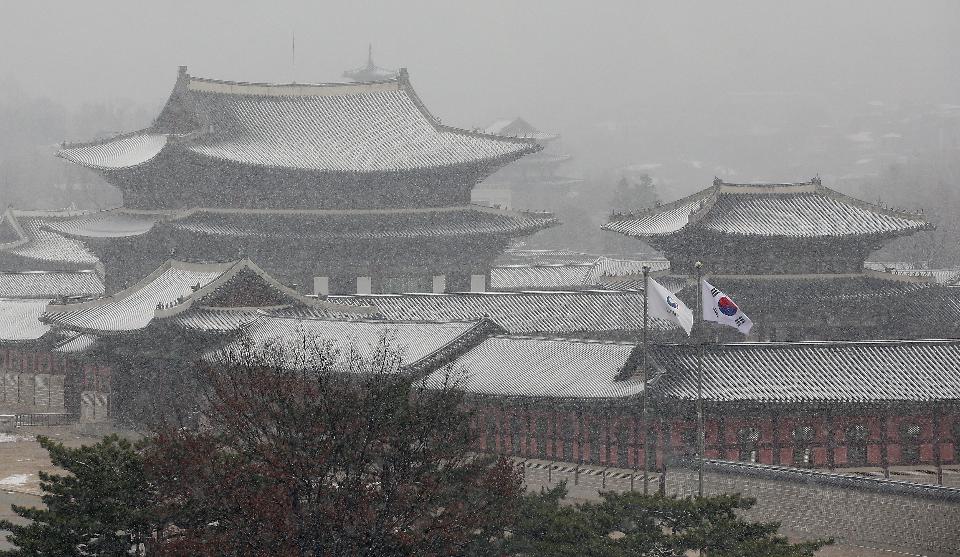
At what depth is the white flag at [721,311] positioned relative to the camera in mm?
42094

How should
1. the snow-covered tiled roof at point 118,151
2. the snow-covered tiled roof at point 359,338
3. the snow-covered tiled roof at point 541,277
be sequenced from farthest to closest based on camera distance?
the snow-covered tiled roof at point 541,277 < the snow-covered tiled roof at point 118,151 < the snow-covered tiled roof at point 359,338

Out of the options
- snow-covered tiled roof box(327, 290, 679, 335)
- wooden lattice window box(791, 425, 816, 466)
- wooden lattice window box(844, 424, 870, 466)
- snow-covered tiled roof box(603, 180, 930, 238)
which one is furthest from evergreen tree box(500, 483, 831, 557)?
snow-covered tiled roof box(603, 180, 930, 238)

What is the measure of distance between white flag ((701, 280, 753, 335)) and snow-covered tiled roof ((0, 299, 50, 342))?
1167 inches

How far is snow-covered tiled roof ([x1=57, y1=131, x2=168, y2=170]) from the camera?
68688 millimetres

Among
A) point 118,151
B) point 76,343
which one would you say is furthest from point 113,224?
point 76,343

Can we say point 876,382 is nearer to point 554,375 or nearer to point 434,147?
point 554,375

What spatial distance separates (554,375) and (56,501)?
20026 millimetres

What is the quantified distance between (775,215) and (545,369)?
17.7 metres

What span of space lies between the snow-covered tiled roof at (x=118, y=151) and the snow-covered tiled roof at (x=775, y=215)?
18.4m

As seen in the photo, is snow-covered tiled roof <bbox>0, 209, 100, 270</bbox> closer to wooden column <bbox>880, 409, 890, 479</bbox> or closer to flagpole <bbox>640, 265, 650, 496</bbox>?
flagpole <bbox>640, 265, 650, 496</bbox>

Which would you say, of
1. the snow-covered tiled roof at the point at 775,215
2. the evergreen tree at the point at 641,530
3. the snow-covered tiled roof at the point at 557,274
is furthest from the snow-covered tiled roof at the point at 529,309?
the evergreen tree at the point at 641,530

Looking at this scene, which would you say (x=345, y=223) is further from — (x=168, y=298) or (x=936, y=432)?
(x=936, y=432)

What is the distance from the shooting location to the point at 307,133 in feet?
233

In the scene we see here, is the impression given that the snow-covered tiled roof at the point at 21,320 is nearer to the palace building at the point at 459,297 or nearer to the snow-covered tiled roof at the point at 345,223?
the palace building at the point at 459,297
